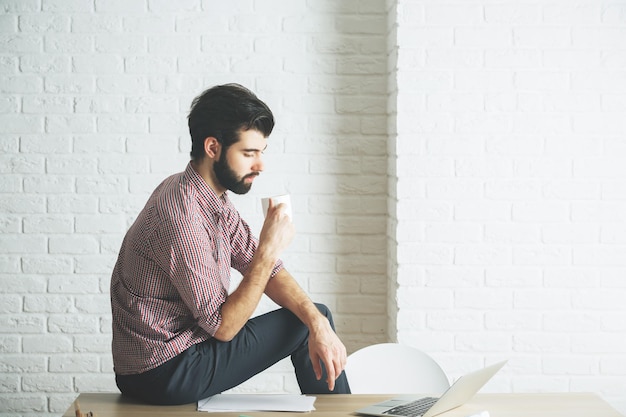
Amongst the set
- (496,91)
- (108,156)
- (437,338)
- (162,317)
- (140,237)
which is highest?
(496,91)

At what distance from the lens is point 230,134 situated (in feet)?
7.33

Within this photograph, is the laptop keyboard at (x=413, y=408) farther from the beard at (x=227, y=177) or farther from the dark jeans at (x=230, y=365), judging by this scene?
the beard at (x=227, y=177)

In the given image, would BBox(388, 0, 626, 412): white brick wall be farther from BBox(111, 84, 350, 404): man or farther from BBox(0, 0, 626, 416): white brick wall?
BBox(111, 84, 350, 404): man

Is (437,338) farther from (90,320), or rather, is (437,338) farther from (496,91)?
(90,320)

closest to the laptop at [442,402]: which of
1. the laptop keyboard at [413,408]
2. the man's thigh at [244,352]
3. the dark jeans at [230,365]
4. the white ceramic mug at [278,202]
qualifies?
the laptop keyboard at [413,408]

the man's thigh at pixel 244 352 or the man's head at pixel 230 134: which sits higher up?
the man's head at pixel 230 134

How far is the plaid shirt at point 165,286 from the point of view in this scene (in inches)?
77.8

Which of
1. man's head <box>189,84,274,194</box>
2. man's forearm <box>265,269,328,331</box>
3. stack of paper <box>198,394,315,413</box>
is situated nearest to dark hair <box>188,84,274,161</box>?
man's head <box>189,84,274,194</box>

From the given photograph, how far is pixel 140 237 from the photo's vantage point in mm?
2045

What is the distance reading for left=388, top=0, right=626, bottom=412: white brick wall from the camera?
2.90 metres

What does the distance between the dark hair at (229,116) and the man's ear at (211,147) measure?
0.01 m

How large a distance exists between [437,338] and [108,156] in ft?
4.77

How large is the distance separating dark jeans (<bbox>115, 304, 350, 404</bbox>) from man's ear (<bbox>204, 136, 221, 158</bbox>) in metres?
0.47

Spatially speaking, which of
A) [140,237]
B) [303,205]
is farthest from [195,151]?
[303,205]
